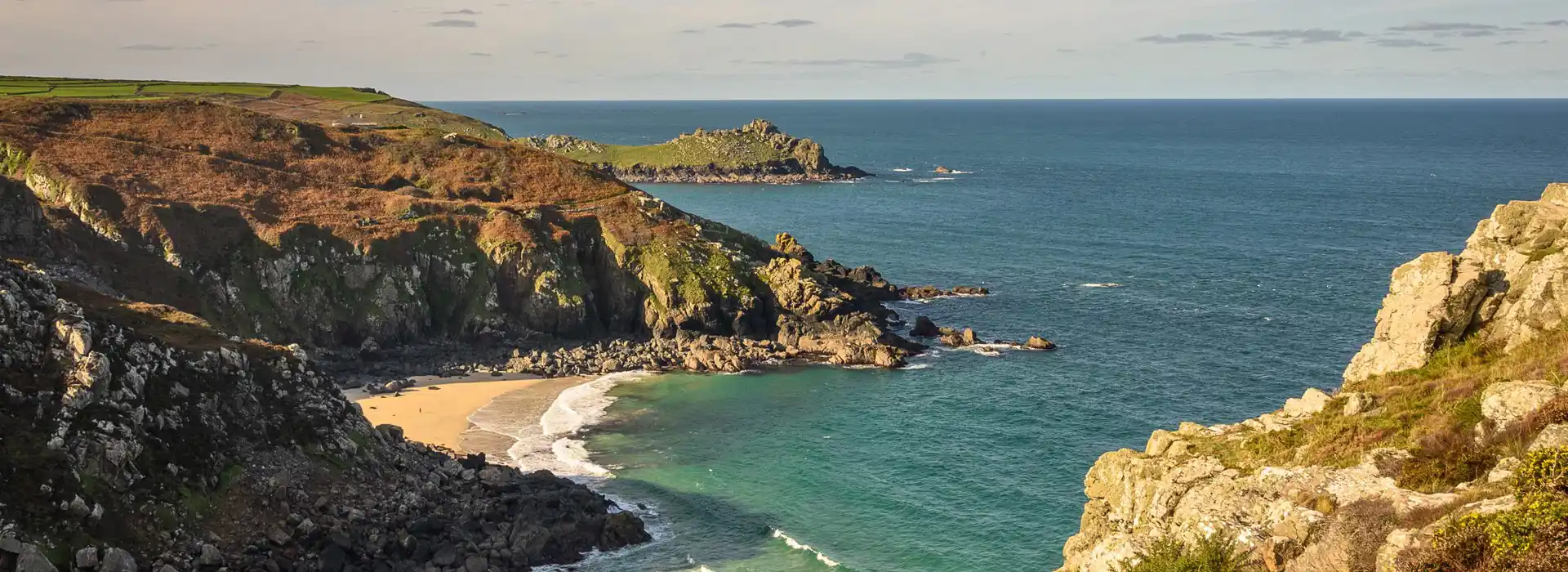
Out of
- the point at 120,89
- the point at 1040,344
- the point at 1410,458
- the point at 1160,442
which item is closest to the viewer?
the point at 1410,458

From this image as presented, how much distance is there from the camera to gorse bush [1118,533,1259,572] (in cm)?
2659

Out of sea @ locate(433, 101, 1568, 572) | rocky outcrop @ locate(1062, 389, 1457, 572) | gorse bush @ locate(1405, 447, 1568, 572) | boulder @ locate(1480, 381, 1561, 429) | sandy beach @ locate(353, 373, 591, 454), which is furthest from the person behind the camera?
sandy beach @ locate(353, 373, 591, 454)

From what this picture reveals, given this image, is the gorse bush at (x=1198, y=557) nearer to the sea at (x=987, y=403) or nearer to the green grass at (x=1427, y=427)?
the green grass at (x=1427, y=427)

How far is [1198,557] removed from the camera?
26.9 meters

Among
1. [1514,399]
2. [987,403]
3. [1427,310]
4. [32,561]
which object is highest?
[1427,310]

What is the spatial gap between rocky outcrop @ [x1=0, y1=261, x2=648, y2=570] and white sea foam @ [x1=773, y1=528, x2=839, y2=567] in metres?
7.85

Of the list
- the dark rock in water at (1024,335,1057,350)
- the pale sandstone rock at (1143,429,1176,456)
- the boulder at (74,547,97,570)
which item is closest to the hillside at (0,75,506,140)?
the dark rock in water at (1024,335,1057,350)

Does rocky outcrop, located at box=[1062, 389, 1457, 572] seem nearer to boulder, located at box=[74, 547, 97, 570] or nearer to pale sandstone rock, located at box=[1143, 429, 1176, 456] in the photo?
pale sandstone rock, located at box=[1143, 429, 1176, 456]

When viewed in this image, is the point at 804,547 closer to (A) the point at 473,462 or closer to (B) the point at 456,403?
(A) the point at 473,462

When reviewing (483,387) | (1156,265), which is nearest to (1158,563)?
(483,387)

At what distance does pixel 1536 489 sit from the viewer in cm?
2230

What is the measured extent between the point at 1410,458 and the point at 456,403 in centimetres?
6788

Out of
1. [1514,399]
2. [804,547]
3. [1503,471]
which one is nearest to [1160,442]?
[1514,399]

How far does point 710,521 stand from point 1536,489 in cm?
4430
